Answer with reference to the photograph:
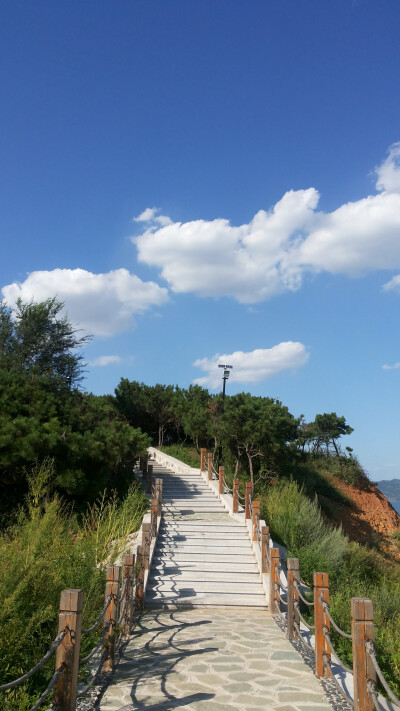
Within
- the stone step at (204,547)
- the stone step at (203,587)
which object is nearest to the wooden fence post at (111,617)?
the stone step at (203,587)

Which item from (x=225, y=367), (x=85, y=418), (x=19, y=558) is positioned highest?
(x=225, y=367)

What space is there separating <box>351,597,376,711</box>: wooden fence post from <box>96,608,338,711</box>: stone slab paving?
62 centimetres

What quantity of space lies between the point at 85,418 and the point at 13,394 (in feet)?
7.71

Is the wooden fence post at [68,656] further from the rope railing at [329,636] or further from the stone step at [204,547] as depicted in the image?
the stone step at [204,547]

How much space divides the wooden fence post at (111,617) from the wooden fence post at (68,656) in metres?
A: 1.70

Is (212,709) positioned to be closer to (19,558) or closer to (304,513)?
(19,558)

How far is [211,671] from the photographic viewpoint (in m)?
6.10

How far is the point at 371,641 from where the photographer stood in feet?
14.9

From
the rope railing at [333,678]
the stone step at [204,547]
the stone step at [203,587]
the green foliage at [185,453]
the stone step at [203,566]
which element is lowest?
the stone step at [203,587]

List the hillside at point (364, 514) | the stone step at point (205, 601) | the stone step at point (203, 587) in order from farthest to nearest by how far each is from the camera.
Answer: the hillside at point (364, 514)
the stone step at point (203, 587)
the stone step at point (205, 601)

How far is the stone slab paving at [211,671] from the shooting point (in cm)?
514

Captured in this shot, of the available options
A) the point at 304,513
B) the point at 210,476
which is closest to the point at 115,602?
the point at 304,513

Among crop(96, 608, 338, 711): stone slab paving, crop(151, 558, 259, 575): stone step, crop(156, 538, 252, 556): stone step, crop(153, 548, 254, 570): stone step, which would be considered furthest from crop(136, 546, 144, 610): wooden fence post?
crop(156, 538, 252, 556): stone step

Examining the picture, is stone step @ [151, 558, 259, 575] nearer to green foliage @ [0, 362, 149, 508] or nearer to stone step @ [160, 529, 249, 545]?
stone step @ [160, 529, 249, 545]
